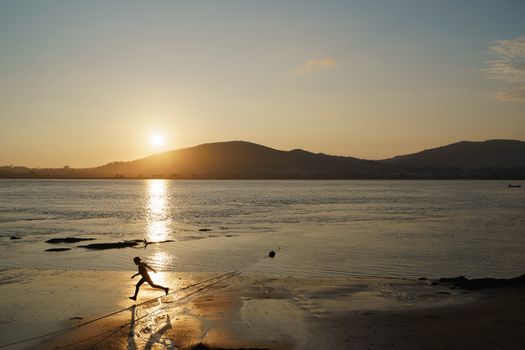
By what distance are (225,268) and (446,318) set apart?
1421cm

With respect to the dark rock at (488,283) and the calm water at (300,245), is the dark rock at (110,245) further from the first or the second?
the dark rock at (488,283)

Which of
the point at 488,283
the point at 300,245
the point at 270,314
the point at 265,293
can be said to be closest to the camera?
the point at 270,314

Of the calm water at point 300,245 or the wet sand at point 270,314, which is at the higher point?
the wet sand at point 270,314

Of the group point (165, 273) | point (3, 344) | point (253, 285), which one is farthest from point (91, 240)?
point (3, 344)

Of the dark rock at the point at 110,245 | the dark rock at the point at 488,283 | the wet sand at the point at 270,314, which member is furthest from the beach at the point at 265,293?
the dark rock at the point at 488,283

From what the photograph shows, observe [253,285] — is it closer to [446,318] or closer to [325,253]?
[446,318]

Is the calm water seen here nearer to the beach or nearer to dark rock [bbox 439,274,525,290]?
Answer: the beach

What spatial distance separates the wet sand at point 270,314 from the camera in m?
14.3

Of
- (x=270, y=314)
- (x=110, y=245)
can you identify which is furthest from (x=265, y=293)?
(x=110, y=245)

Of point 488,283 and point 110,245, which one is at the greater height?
point 488,283

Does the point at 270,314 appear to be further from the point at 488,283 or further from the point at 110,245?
the point at 110,245

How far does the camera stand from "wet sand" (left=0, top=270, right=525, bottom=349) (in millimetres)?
14312

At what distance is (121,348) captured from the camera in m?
14.0

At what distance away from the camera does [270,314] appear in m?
17.6
